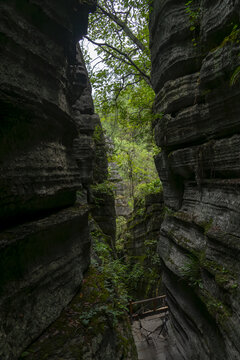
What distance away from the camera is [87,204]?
505 centimetres

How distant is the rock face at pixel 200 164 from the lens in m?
3.85

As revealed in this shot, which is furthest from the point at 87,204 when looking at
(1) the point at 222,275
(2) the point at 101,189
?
(2) the point at 101,189

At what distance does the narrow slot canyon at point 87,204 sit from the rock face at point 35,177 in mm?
16

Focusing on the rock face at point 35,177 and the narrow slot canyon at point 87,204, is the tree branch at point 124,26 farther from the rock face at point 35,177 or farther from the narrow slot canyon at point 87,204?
the rock face at point 35,177

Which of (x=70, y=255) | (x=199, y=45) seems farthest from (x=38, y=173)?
(x=199, y=45)

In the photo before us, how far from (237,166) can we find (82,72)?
4574 mm

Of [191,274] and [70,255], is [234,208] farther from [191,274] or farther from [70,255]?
[70,255]

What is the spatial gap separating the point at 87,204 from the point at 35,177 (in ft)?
8.03

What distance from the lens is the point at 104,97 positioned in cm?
1117

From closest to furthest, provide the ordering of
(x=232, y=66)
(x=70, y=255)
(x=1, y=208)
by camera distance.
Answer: (x=1, y=208) < (x=70, y=255) < (x=232, y=66)

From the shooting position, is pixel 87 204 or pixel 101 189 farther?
pixel 101 189

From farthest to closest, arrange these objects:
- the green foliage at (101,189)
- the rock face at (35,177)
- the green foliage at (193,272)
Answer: the green foliage at (101,189)
the green foliage at (193,272)
the rock face at (35,177)

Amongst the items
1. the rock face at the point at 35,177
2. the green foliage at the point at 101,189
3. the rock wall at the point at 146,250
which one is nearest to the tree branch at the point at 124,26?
the rock face at the point at 35,177

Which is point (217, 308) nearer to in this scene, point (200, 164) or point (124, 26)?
point (200, 164)
